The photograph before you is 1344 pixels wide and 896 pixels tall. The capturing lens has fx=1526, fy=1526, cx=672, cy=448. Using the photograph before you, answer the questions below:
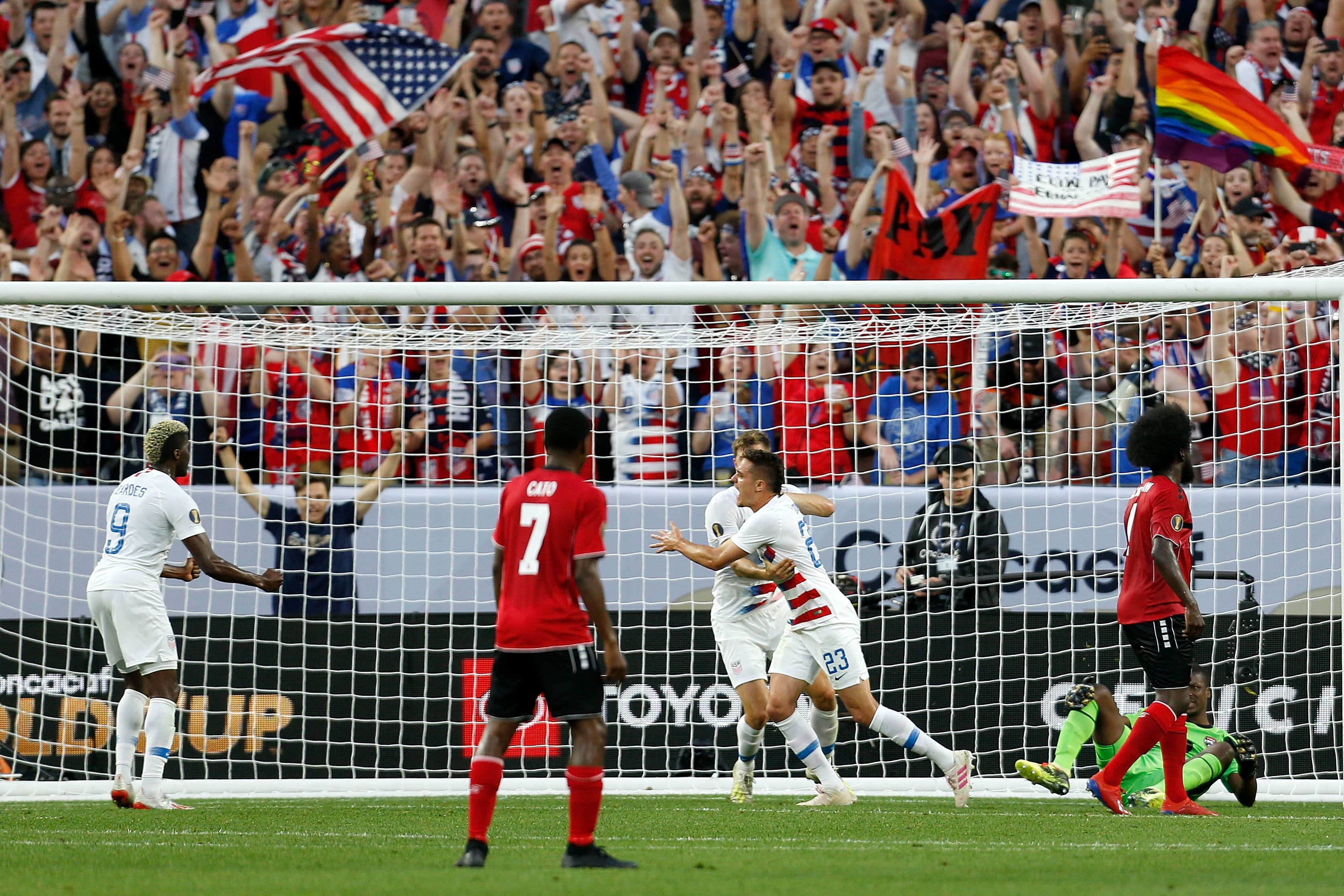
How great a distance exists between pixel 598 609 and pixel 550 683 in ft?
1.11

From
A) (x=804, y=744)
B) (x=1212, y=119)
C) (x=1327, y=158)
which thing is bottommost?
(x=804, y=744)

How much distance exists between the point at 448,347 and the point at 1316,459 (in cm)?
663

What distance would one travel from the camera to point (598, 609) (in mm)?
5594

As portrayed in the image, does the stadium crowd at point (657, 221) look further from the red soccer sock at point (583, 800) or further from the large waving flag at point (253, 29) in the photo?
the red soccer sock at point (583, 800)

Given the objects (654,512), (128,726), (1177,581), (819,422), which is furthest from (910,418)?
(128,726)

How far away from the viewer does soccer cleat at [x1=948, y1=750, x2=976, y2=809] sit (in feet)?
29.0

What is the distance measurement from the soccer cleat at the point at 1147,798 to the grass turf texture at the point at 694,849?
0.35 m

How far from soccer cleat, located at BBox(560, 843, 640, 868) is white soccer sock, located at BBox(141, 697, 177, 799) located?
3652mm

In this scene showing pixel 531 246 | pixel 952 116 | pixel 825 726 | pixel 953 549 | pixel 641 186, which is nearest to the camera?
pixel 825 726

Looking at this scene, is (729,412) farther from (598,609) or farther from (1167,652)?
(598,609)

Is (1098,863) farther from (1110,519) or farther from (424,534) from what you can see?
(424,534)

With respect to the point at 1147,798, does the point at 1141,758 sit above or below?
above

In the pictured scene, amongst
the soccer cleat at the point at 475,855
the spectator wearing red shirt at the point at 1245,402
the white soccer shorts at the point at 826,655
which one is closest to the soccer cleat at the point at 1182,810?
the white soccer shorts at the point at 826,655

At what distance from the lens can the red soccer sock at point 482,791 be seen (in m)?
5.58
